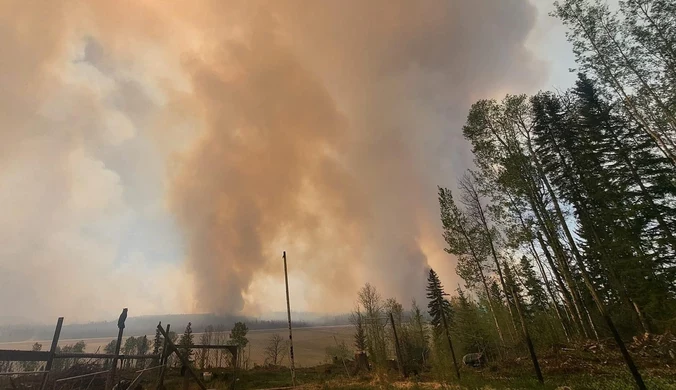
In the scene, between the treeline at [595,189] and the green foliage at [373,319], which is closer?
Result: the treeline at [595,189]

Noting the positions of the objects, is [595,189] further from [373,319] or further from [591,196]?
Answer: [373,319]

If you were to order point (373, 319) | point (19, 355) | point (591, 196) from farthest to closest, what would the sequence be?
1. point (373, 319)
2. point (591, 196)
3. point (19, 355)

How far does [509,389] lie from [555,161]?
19927 mm

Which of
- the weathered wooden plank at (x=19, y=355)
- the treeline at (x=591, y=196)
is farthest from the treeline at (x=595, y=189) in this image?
the weathered wooden plank at (x=19, y=355)

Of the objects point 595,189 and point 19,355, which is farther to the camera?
point 595,189

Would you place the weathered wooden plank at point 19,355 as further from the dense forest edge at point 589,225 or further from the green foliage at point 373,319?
the green foliage at point 373,319

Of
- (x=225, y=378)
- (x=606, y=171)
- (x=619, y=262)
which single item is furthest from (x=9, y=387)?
(x=606, y=171)

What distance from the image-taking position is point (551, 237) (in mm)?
12664

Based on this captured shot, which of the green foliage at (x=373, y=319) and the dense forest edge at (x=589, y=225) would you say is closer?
the dense forest edge at (x=589, y=225)

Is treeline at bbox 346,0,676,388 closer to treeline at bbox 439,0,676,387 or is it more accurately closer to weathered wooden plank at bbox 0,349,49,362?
treeline at bbox 439,0,676,387

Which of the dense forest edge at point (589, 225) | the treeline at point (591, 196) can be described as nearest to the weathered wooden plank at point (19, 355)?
the dense forest edge at point (589, 225)

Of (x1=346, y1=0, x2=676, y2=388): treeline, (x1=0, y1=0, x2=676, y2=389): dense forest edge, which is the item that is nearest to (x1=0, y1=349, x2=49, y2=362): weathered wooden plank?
(x1=0, y1=0, x2=676, y2=389): dense forest edge

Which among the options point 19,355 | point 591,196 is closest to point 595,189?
point 591,196

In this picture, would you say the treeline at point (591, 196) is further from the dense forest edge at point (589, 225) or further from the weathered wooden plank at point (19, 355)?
the weathered wooden plank at point (19, 355)
